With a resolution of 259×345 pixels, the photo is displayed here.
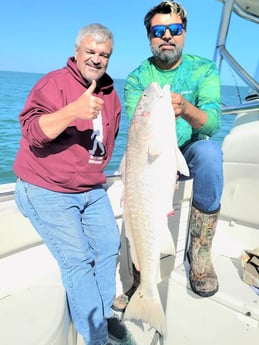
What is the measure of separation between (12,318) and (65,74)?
1.64 meters

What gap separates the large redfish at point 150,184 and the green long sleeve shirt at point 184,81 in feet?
2.30

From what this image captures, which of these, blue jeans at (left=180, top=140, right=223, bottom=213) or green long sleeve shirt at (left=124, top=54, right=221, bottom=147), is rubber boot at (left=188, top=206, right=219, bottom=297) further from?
green long sleeve shirt at (left=124, top=54, right=221, bottom=147)

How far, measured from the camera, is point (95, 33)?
2535 millimetres

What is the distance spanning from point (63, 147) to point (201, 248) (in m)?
1.20

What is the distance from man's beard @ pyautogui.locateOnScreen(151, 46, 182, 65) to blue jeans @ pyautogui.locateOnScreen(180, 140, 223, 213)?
65 centimetres

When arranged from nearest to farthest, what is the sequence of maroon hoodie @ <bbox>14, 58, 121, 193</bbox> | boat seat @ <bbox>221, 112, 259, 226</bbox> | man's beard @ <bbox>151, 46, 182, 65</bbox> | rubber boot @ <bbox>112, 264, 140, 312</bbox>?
1. maroon hoodie @ <bbox>14, 58, 121, 193</bbox>
2. man's beard @ <bbox>151, 46, 182, 65</bbox>
3. rubber boot @ <bbox>112, 264, 140, 312</bbox>
4. boat seat @ <bbox>221, 112, 259, 226</bbox>

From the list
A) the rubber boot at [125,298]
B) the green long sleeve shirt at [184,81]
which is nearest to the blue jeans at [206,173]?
the green long sleeve shirt at [184,81]

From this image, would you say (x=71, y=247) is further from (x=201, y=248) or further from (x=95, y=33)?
(x=95, y=33)

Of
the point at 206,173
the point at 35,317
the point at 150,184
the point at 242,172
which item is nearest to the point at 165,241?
the point at 150,184

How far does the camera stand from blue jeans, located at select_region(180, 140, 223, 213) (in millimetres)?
2494

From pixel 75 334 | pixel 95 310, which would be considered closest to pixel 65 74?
pixel 95 310

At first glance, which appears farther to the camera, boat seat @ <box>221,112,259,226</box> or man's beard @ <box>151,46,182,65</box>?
boat seat @ <box>221,112,259,226</box>

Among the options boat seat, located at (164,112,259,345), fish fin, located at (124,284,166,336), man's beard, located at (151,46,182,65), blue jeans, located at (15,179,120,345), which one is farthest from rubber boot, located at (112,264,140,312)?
man's beard, located at (151,46,182,65)

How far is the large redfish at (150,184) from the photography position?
1999mm
